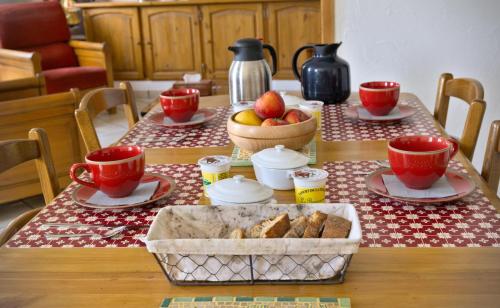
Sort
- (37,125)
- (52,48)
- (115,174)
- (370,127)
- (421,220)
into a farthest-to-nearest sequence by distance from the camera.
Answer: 1. (52,48)
2. (37,125)
3. (370,127)
4. (115,174)
5. (421,220)

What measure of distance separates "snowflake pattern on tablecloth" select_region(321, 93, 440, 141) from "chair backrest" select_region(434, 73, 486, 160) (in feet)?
0.28

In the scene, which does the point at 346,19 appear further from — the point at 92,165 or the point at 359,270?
the point at 359,270

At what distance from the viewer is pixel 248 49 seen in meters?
2.00

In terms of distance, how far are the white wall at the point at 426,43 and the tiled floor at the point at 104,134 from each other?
1.89m

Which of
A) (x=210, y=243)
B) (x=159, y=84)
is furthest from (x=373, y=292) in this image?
(x=159, y=84)

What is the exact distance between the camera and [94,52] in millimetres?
5355

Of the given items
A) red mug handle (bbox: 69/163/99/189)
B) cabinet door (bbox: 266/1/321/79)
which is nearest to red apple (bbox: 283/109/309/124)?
red mug handle (bbox: 69/163/99/189)

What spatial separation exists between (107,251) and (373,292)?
0.46 m

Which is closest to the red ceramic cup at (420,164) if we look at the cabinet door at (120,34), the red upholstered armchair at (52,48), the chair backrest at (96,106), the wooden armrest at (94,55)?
the chair backrest at (96,106)

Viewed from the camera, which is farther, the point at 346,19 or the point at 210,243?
the point at 346,19

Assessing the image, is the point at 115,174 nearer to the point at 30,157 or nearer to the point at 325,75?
the point at 30,157

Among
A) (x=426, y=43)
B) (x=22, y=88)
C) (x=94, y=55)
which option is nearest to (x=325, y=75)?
(x=426, y=43)

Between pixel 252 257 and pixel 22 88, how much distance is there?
2.86 metres

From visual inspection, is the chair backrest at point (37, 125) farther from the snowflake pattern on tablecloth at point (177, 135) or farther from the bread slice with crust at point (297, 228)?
the bread slice with crust at point (297, 228)
